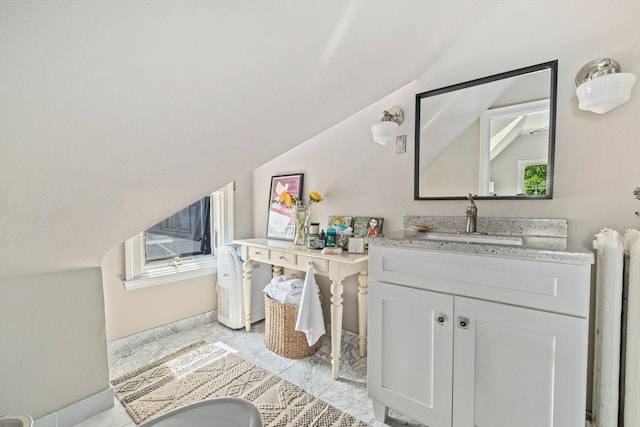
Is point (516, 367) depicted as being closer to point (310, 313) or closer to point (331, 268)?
point (331, 268)

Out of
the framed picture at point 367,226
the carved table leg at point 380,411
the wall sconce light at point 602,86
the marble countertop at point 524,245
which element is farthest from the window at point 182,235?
the wall sconce light at point 602,86

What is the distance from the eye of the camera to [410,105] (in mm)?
1865

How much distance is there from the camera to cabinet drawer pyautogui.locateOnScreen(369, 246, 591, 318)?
960 mm

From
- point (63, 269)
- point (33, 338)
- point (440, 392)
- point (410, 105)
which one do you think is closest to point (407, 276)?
point (440, 392)

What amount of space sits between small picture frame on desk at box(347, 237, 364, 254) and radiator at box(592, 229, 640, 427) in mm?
1122

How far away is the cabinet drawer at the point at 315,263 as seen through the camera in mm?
1785

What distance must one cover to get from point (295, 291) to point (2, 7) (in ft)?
6.11

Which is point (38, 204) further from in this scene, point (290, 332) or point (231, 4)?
point (290, 332)

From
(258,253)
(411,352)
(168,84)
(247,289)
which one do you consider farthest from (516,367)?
(247,289)

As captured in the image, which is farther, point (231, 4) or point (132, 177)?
point (132, 177)

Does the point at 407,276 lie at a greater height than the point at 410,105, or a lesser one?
lesser

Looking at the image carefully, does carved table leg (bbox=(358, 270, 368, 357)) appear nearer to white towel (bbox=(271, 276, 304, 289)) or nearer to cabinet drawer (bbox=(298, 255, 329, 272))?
cabinet drawer (bbox=(298, 255, 329, 272))

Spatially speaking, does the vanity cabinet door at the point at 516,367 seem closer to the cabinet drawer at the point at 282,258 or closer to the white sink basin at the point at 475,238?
the white sink basin at the point at 475,238

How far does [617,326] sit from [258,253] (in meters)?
2.02
